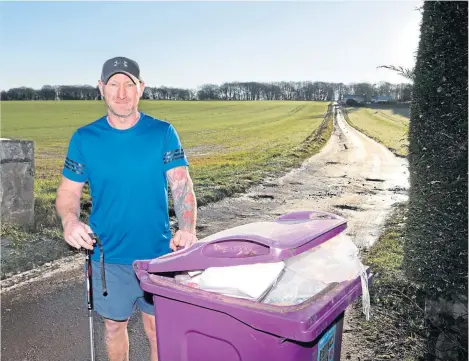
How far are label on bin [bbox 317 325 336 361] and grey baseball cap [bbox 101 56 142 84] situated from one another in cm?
172

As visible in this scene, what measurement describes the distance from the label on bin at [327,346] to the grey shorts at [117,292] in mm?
1104

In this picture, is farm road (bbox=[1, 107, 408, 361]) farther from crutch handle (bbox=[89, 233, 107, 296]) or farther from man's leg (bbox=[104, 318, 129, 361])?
crutch handle (bbox=[89, 233, 107, 296])

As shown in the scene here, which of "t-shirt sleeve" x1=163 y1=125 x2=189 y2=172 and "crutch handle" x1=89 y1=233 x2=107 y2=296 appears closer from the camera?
A: "crutch handle" x1=89 y1=233 x2=107 y2=296

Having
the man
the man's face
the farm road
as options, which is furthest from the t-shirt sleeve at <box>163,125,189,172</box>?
the farm road

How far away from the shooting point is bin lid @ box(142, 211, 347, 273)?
197cm

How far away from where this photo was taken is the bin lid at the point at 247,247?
197 centimetres

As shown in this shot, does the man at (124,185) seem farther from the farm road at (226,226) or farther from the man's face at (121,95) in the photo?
the farm road at (226,226)

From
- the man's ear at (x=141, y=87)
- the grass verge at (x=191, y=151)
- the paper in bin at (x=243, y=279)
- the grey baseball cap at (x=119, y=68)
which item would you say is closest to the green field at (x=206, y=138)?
the grass verge at (x=191, y=151)

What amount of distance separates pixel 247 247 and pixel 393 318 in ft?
8.93

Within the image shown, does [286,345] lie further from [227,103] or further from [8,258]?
[227,103]

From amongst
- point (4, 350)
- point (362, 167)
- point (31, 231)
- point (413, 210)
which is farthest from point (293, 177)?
point (4, 350)

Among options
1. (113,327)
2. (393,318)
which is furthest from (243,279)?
(393,318)

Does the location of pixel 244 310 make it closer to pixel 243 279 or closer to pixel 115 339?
pixel 243 279

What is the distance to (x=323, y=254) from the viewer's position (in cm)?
225
